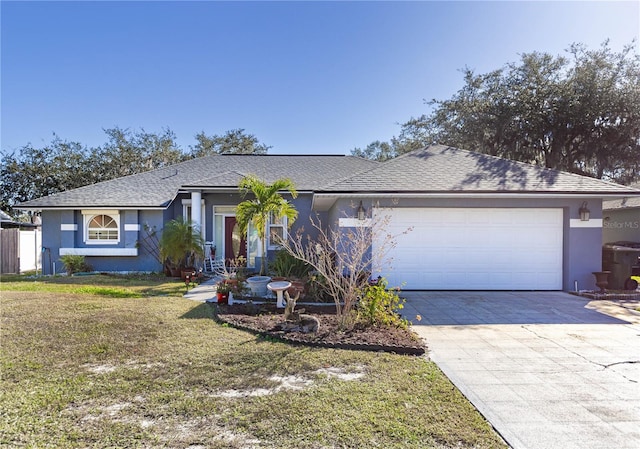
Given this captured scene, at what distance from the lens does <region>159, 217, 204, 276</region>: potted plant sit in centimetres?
1120

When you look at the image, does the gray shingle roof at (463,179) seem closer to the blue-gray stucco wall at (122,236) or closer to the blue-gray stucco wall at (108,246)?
the blue-gray stucco wall at (122,236)

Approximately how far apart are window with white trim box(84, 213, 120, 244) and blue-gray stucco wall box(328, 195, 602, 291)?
30.3ft

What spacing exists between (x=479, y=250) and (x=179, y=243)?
367 inches

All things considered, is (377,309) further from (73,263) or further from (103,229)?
(73,263)

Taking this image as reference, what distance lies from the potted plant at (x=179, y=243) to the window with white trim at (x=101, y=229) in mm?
2799

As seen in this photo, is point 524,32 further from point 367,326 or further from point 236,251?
point 236,251

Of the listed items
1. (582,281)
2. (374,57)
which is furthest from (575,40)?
(582,281)

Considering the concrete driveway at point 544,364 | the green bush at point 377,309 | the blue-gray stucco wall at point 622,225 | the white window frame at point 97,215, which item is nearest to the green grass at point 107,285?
the white window frame at point 97,215

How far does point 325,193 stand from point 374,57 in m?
7.78

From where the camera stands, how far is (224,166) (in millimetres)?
16031

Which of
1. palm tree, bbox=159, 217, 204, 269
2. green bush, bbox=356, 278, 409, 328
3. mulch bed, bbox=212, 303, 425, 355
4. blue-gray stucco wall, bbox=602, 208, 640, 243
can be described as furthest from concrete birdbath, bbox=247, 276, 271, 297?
blue-gray stucco wall, bbox=602, 208, 640, 243

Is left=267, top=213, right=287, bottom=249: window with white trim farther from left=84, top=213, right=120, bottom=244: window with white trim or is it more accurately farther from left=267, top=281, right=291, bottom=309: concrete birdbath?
left=267, top=281, right=291, bottom=309: concrete birdbath

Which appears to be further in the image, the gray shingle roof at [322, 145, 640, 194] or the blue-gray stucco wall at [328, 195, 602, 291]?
the blue-gray stucco wall at [328, 195, 602, 291]

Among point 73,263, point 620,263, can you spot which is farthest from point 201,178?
point 620,263
